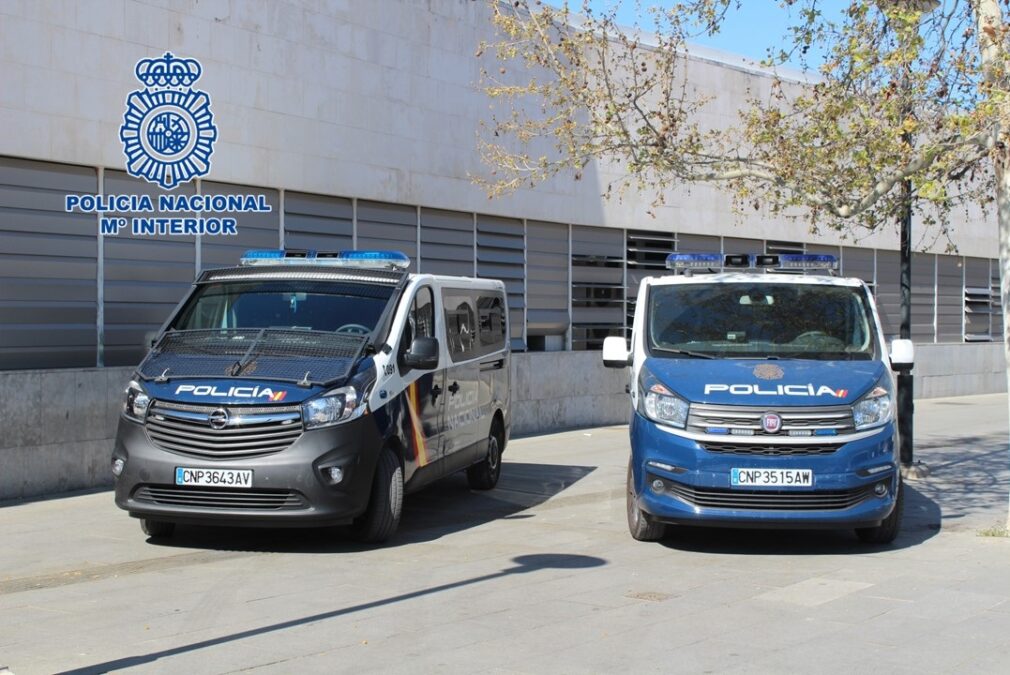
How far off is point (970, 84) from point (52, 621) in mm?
8791

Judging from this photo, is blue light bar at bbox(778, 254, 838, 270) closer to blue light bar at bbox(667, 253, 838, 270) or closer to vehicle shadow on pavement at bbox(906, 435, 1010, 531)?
blue light bar at bbox(667, 253, 838, 270)

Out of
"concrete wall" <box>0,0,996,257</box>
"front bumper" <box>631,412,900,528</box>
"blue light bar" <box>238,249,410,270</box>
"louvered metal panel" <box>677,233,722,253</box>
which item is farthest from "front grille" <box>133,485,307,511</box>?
"louvered metal panel" <box>677,233,722,253</box>

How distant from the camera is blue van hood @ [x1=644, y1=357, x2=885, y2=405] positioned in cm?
910

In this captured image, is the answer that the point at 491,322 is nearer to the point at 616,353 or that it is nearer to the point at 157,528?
the point at 616,353

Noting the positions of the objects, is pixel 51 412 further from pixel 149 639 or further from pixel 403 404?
pixel 149 639

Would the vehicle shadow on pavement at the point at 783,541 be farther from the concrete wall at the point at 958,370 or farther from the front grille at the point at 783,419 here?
the concrete wall at the point at 958,370

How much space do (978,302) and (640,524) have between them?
83.2ft

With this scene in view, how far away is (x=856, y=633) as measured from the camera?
692 cm

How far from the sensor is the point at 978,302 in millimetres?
32531

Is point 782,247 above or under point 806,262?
above

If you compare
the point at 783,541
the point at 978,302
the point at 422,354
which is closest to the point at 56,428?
the point at 422,354

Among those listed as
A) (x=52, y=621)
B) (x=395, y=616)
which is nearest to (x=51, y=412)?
(x=52, y=621)

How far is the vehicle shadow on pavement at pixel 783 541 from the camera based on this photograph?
31.8 ft

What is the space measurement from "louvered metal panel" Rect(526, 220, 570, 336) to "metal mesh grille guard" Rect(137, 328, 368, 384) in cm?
1059
